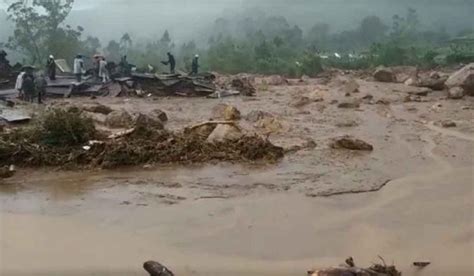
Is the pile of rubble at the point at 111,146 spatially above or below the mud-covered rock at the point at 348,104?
above

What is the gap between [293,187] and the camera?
874 cm

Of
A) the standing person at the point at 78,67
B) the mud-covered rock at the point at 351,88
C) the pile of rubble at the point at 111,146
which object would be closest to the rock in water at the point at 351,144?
the pile of rubble at the point at 111,146

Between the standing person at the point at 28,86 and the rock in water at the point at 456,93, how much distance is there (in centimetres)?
1214

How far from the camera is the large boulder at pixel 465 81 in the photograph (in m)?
19.4

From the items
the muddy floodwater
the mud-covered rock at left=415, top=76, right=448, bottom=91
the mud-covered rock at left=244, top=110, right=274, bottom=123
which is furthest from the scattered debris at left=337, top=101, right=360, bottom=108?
the mud-covered rock at left=415, top=76, right=448, bottom=91

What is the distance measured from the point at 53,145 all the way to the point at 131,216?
3273 mm

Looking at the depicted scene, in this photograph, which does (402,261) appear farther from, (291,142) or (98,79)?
(98,79)

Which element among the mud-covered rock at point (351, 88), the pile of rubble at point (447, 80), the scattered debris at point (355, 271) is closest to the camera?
the scattered debris at point (355, 271)

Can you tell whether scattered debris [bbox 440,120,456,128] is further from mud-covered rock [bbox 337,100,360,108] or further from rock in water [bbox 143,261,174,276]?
rock in water [bbox 143,261,174,276]

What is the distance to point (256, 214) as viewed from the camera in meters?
7.51

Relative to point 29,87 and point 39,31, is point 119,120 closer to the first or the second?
point 29,87

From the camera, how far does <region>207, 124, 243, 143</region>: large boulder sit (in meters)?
10.8

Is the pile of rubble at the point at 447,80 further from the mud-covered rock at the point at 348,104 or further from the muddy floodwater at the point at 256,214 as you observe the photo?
the muddy floodwater at the point at 256,214

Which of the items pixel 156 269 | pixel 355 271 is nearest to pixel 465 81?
pixel 355 271
